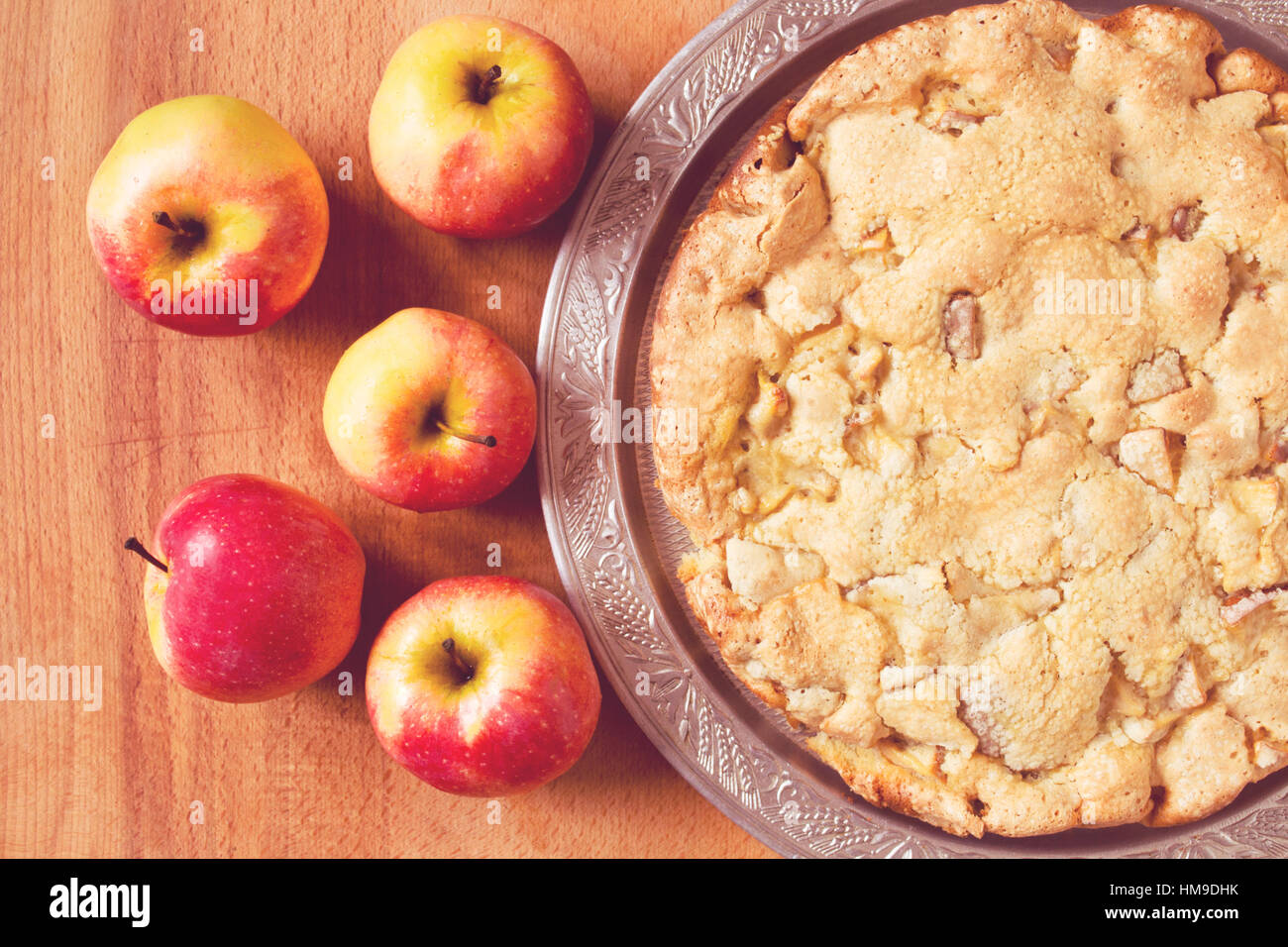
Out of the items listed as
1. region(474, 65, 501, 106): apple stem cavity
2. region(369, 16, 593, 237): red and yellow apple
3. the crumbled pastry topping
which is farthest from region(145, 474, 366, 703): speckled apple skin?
the crumbled pastry topping

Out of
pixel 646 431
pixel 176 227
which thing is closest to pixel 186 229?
pixel 176 227

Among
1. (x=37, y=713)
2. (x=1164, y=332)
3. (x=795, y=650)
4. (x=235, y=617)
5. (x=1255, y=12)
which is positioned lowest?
(x=37, y=713)

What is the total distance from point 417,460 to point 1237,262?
1.25 m

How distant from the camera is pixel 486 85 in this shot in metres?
1.42

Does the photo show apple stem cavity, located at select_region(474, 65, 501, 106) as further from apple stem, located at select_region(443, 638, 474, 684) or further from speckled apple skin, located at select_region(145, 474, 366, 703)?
apple stem, located at select_region(443, 638, 474, 684)

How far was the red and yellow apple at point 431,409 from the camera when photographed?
1404mm

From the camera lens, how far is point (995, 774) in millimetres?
1288

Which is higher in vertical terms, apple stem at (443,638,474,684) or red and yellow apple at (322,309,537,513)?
red and yellow apple at (322,309,537,513)

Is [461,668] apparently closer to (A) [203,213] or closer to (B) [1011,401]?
(A) [203,213]

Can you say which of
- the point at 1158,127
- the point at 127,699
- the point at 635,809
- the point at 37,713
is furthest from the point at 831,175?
the point at 37,713

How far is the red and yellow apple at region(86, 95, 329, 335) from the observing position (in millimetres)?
1398

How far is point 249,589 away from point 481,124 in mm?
812

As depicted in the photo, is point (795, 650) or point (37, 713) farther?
point (37, 713)

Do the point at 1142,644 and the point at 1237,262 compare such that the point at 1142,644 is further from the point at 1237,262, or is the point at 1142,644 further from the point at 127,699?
the point at 127,699
